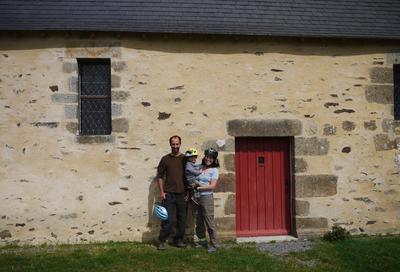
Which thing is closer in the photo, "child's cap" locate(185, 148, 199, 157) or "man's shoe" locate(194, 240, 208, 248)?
"child's cap" locate(185, 148, 199, 157)

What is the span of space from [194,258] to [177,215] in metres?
1.00

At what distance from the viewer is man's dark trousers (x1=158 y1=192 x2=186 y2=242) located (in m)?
6.94

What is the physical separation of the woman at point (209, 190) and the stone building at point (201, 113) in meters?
0.51

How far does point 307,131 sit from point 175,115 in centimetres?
237

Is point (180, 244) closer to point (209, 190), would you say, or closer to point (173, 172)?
point (209, 190)

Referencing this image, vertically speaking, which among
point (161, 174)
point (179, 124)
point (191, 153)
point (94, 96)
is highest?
point (94, 96)

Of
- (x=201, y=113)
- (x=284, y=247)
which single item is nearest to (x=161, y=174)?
(x=201, y=113)

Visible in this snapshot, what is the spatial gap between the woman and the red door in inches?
32.2

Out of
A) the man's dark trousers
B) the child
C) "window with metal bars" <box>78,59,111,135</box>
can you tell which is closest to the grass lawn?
the man's dark trousers

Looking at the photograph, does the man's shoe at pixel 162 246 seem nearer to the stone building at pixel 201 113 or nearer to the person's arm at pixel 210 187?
the stone building at pixel 201 113

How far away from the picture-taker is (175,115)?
7.50m

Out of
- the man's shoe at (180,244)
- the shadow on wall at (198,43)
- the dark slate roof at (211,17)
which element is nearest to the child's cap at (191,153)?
the man's shoe at (180,244)

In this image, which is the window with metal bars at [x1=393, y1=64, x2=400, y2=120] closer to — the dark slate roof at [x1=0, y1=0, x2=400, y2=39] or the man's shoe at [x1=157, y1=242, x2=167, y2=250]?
the dark slate roof at [x1=0, y1=0, x2=400, y2=39]

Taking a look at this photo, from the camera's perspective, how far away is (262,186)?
7859 millimetres
